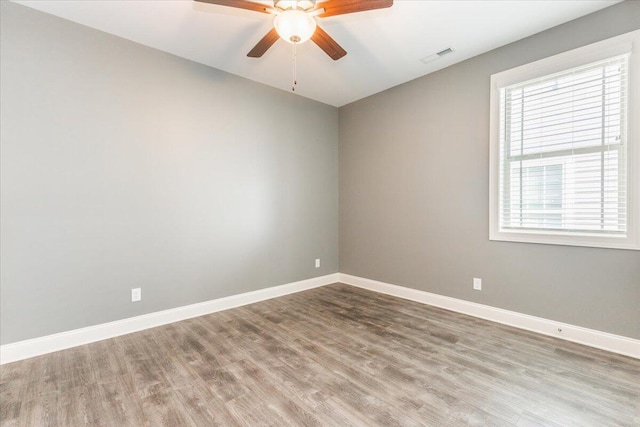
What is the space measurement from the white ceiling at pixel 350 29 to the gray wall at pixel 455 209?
0.22 meters

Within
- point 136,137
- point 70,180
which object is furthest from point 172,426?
point 136,137

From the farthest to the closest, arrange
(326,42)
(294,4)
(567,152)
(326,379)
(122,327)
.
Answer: (122,327) < (567,152) < (326,42) < (326,379) < (294,4)

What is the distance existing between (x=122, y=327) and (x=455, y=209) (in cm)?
372

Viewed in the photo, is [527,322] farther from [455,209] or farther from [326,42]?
[326,42]

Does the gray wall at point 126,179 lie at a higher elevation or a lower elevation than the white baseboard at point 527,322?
higher

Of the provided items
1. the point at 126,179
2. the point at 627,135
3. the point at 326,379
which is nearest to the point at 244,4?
the point at 126,179

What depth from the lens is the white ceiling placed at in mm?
2424

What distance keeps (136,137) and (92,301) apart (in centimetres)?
161

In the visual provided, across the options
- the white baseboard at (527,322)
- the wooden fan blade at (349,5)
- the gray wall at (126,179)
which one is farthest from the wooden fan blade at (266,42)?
the white baseboard at (527,322)

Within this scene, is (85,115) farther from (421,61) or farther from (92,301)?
(421,61)

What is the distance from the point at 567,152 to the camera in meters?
2.66

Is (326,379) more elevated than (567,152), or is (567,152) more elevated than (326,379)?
(567,152)

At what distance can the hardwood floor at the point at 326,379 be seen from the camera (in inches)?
67.4

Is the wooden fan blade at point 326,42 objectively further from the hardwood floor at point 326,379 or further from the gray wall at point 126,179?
the hardwood floor at point 326,379
